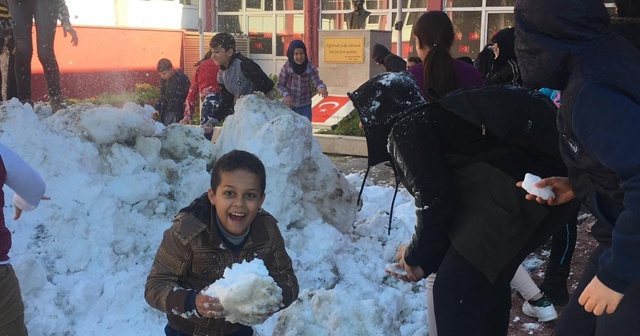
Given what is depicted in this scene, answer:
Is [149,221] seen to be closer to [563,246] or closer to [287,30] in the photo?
[563,246]

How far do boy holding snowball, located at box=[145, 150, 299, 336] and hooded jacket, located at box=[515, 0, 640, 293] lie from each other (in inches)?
43.3

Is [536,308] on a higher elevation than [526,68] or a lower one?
lower

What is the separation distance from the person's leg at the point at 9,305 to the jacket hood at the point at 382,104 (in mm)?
1623

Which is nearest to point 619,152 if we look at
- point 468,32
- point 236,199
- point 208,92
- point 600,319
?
point 600,319

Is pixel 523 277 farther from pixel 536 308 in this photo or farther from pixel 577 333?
pixel 577 333

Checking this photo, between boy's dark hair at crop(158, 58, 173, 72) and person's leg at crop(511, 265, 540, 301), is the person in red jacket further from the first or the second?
person's leg at crop(511, 265, 540, 301)

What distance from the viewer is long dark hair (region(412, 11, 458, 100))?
3.41 metres

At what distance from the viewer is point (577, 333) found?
91.2 inches

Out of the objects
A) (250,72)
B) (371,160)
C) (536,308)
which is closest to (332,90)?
(250,72)

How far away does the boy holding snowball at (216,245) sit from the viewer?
244 cm

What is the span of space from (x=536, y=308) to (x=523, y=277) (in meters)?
0.25

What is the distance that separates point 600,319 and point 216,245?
138cm

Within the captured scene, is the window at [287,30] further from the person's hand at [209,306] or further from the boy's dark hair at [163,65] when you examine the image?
the person's hand at [209,306]

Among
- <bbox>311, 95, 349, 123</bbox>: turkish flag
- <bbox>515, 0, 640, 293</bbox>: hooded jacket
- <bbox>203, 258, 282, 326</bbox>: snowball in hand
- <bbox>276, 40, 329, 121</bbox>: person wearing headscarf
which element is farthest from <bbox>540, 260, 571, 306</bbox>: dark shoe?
<bbox>311, 95, 349, 123</bbox>: turkish flag
